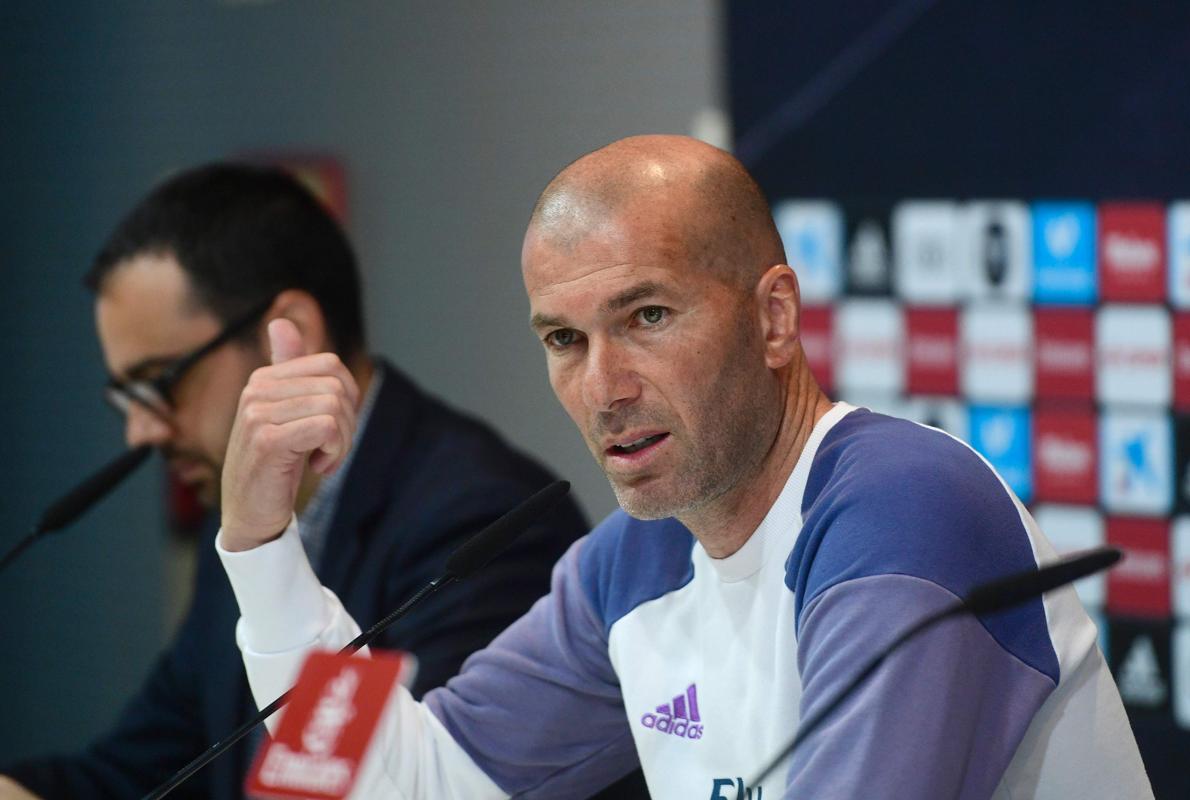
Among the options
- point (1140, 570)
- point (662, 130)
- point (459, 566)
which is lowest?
point (1140, 570)

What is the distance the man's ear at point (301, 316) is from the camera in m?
1.91

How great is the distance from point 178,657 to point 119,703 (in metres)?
1.80

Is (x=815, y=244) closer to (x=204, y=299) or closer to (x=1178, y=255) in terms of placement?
(x=1178, y=255)

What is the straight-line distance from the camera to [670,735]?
4.30 ft

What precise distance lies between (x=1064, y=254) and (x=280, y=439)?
Result: 56.5 inches

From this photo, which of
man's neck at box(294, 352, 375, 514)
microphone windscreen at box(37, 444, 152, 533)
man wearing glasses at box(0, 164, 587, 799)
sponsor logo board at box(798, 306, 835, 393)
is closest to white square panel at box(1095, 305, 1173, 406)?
sponsor logo board at box(798, 306, 835, 393)

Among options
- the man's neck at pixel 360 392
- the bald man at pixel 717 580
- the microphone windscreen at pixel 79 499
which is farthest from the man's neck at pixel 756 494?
the man's neck at pixel 360 392

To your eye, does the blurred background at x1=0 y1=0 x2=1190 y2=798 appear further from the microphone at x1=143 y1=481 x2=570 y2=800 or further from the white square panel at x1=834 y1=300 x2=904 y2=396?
the microphone at x1=143 y1=481 x2=570 y2=800

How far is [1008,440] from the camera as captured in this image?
2.47 meters

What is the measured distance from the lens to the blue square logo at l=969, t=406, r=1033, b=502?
2449 mm

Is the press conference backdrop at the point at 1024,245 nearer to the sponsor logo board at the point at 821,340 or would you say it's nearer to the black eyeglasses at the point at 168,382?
the sponsor logo board at the point at 821,340

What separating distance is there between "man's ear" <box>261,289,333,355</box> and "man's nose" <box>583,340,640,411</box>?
761 millimetres

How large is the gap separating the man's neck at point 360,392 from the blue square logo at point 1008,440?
99cm

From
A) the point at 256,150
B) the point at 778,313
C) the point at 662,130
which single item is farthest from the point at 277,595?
the point at 256,150
